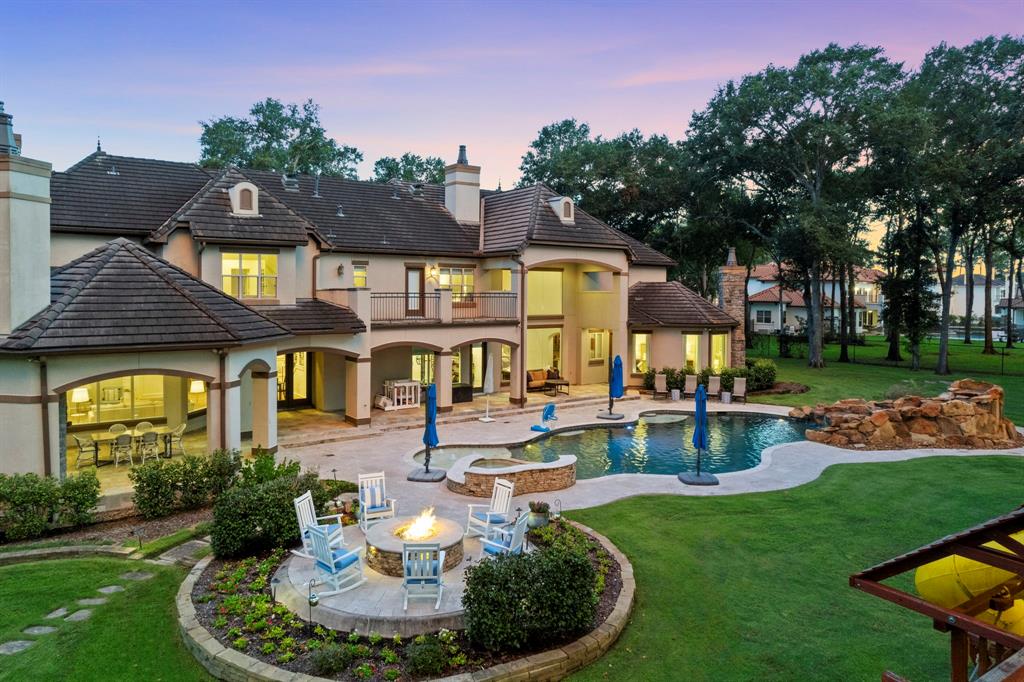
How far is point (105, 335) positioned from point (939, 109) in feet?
137

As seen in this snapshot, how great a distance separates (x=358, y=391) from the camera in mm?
20906

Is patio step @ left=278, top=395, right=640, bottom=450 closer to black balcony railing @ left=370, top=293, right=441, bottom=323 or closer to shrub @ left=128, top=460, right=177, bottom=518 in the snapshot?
black balcony railing @ left=370, top=293, right=441, bottom=323

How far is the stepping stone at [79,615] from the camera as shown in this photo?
834 centimetres

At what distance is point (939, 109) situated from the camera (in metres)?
35.3

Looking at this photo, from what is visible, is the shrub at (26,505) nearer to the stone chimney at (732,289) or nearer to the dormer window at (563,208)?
the dormer window at (563,208)

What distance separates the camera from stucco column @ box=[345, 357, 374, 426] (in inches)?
822

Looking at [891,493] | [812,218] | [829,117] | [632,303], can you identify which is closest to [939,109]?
[829,117]

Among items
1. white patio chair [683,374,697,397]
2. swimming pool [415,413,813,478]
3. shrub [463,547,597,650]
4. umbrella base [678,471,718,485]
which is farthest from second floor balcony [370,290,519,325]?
shrub [463,547,597,650]

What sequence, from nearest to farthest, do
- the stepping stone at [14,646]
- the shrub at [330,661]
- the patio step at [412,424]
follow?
the shrub at [330,661] < the stepping stone at [14,646] < the patio step at [412,424]

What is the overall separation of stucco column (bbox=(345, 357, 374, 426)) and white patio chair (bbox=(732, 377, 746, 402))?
1568cm

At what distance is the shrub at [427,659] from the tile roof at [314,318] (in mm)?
13480

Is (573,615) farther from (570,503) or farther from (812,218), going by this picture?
(812,218)

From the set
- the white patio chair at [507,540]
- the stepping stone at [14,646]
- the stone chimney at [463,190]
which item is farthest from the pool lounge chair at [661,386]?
the stepping stone at [14,646]

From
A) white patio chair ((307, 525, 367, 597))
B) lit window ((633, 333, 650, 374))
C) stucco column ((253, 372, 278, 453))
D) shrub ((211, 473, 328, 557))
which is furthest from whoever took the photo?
lit window ((633, 333, 650, 374))
